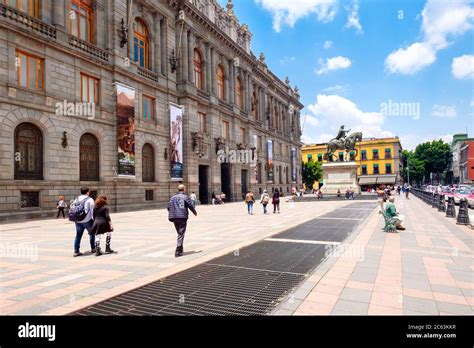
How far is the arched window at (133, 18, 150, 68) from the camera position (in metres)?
26.8

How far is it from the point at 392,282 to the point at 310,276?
1.45 m

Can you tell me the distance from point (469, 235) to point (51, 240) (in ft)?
48.6

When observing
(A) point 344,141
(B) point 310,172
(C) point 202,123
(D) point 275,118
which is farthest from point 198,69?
(B) point 310,172

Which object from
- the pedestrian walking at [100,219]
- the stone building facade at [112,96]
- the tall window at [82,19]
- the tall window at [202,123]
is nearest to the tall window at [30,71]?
the stone building facade at [112,96]

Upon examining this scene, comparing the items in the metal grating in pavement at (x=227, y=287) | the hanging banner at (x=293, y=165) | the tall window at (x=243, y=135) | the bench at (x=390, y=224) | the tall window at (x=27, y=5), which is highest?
the tall window at (x=27, y=5)

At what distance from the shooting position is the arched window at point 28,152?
57.3 feet

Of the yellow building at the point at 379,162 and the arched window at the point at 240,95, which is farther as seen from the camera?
the yellow building at the point at 379,162

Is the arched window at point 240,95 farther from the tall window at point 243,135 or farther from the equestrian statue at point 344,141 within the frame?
the equestrian statue at point 344,141

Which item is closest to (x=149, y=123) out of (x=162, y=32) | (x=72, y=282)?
(x=162, y=32)

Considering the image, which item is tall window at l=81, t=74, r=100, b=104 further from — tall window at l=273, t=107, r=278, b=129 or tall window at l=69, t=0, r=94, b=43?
tall window at l=273, t=107, r=278, b=129

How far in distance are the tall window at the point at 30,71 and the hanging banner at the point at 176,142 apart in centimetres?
1151

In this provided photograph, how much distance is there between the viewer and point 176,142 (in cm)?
2922
